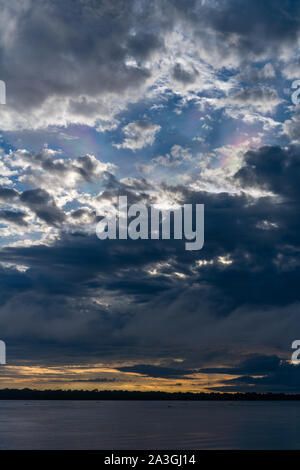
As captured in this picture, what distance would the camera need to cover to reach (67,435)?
133 metres

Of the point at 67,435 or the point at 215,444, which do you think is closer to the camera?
the point at 215,444
